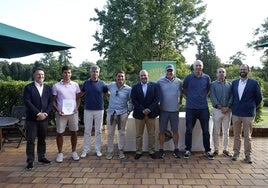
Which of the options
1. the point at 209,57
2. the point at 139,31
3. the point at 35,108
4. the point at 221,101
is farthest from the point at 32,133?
the point at 209,57

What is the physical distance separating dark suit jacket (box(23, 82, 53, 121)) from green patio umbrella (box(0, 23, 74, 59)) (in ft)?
1.95

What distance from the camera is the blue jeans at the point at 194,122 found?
5629 mm

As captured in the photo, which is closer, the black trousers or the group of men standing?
the black trousers

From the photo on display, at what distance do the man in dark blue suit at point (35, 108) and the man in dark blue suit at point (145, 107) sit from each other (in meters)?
1.54

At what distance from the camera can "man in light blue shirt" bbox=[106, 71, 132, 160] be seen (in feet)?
18.7

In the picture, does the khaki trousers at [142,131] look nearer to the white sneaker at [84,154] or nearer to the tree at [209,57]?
the white sneaker at [84,154]

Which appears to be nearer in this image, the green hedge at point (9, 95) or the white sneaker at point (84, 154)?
the white sneaker at point (84, 154)

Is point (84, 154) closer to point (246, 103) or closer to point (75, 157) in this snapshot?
point (75, 157)

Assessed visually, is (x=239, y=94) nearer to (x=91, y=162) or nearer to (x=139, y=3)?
(x=91, y=162)

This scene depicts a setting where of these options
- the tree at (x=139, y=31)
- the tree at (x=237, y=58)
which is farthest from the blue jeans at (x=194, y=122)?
the tree at (x=237, y=58)

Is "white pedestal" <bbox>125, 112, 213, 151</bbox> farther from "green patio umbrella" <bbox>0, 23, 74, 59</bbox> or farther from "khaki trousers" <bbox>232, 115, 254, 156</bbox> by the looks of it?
"green patio umbrella" <bbox>0, 23, 74, 59</bbox>

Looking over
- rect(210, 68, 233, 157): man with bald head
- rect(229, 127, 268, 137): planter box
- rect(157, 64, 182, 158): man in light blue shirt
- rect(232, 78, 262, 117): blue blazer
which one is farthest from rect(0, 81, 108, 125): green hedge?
rect(229, 127, 268, 137): planter box

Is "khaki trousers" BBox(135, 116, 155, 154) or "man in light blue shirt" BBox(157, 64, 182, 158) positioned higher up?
"man in light blue shirt" BBox(157, 64, 182, 158)

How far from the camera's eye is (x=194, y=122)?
18.9ft
